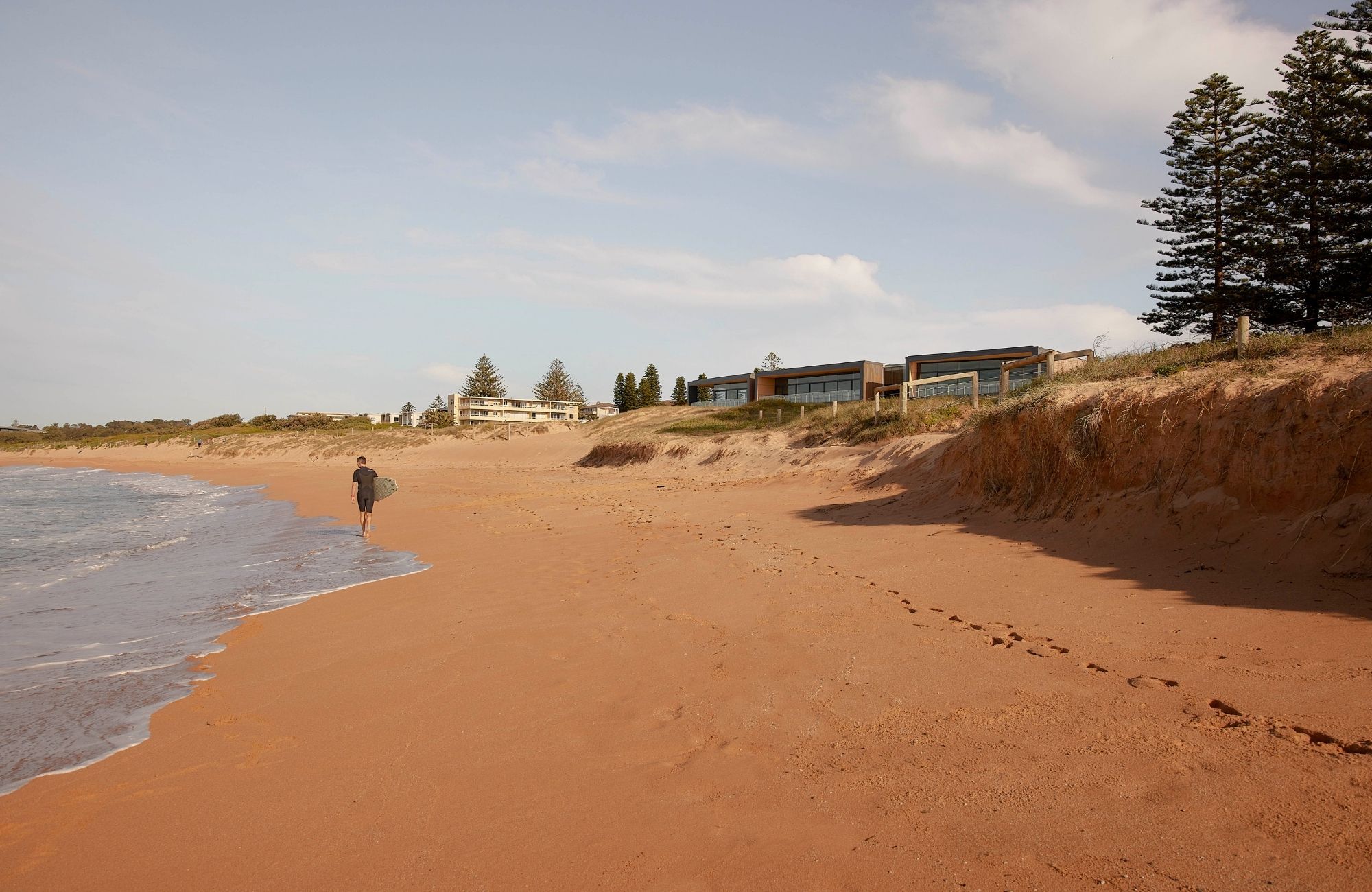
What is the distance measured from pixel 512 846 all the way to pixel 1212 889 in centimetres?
249

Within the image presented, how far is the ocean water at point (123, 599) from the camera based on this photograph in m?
4.52

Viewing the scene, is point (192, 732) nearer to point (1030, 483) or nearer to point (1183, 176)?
point (1030, 483)

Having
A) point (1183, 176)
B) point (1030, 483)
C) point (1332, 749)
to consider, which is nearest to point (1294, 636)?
point (1332, 749)

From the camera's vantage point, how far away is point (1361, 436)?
21.2 feet

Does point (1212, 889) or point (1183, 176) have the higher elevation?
point (1183, 176)

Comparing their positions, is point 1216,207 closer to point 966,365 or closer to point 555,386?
point 966,365

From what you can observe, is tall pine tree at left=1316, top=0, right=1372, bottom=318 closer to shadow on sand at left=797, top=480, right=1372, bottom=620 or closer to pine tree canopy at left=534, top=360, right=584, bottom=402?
shadow on sand at left=797, top=480, right=1372, bottom=620

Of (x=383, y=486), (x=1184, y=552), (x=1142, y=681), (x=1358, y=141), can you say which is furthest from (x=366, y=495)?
(x=1358, y=141)

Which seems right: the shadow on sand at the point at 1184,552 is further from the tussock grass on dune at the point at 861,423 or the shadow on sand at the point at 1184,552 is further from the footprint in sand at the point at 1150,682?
the tussock grass on dune at the point at 861,423

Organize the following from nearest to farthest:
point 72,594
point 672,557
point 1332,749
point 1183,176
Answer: point 1332,749
point 72,594
point 672,557
point 1183,176

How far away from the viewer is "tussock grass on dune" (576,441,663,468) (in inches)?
1129

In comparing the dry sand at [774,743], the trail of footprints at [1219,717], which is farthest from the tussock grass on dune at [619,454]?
the trail of footprints at [1219,717]

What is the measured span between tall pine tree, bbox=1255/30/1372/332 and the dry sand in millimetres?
22143

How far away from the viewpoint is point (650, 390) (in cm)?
7981
